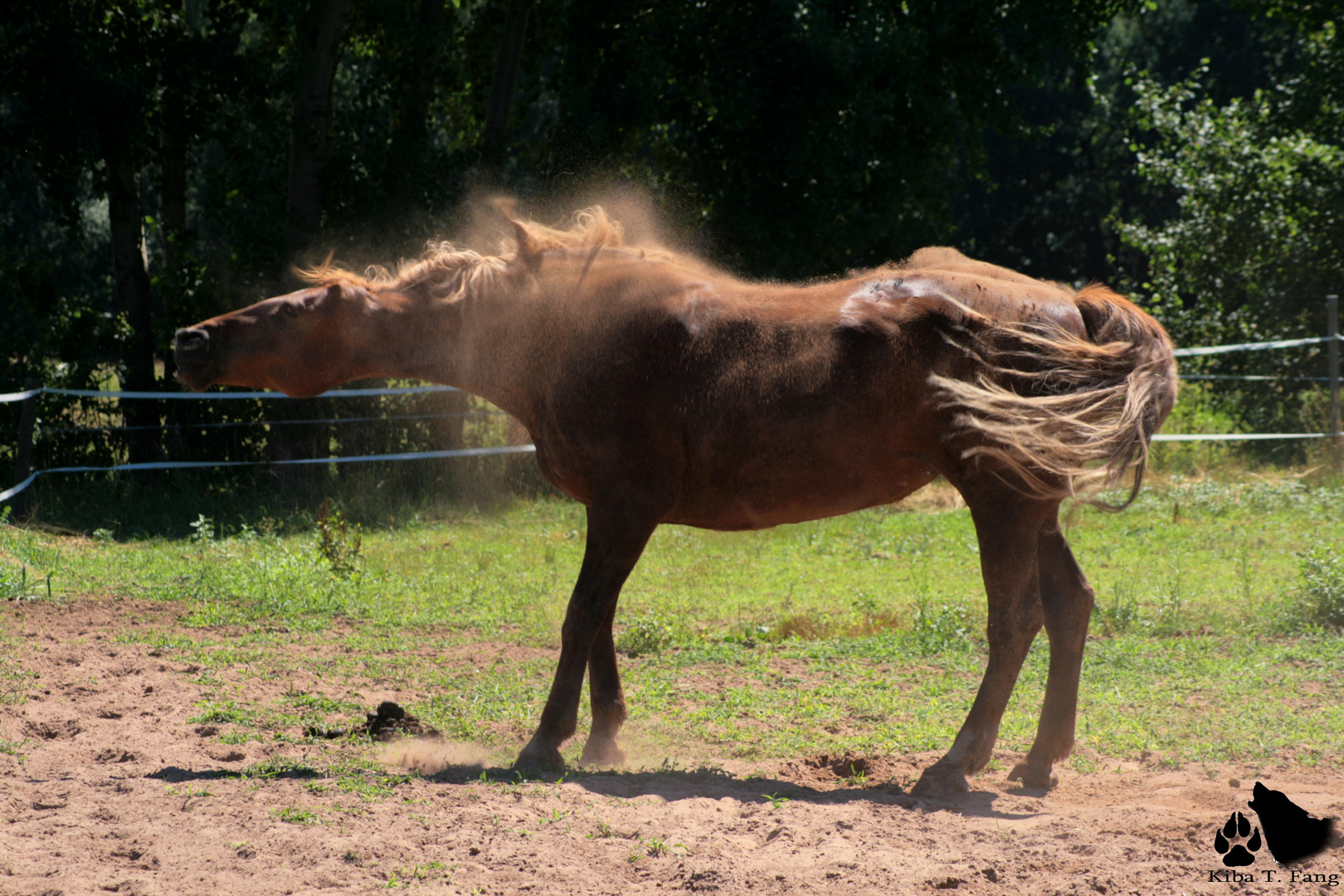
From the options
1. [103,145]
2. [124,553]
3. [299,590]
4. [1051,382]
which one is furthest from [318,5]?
[1051,382]

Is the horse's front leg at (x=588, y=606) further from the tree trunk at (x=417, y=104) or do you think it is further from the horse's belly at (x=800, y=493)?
the tree trunk at (x=417, y=104)

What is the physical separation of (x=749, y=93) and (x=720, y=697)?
9.61 meters

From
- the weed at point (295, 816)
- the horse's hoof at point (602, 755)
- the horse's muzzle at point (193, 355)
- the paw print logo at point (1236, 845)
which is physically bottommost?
the horse's hoof at point (602, 755)

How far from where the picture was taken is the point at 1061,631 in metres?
4.68

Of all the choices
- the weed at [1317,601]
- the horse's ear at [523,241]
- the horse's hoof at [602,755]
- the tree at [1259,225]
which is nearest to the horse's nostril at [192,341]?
the horse's ear at [523,241]

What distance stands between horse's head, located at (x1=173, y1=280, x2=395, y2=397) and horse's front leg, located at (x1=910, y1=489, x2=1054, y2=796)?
2639 millimetres

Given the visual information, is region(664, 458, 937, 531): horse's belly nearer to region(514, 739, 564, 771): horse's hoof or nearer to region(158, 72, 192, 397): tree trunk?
region(514, 739, 564, 771): horse's hoof

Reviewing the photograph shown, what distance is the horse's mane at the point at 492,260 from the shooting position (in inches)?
191

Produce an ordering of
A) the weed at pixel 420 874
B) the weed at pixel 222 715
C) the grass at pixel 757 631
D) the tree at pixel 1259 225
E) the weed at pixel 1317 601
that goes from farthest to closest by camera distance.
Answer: the tree at pixel 1259 225 → the weed at pixel 1317 601 → the grass at pixel 757 631 → the weed at pixel 222 715 → the weed at pixel 420 874

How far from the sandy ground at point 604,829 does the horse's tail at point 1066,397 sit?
47.6 inches

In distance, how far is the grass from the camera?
514cm

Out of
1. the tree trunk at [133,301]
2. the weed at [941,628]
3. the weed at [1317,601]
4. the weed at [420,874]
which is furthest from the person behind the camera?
the tree trunk at [133,301]

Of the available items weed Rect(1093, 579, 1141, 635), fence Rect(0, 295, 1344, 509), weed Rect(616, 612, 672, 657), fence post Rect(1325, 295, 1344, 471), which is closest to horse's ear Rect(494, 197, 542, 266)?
weed Rect(616, 612, 672, 657)

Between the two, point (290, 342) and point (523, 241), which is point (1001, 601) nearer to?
point (523, 241)
